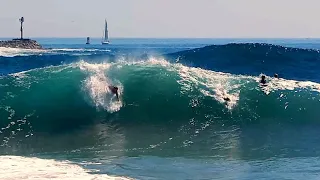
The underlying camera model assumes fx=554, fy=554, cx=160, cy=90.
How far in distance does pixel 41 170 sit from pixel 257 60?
29880 millimetres

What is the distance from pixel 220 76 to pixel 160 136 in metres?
6.66

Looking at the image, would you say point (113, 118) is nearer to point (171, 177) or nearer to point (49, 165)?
point (49, 165)

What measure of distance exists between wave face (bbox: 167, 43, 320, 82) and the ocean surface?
46.0ft

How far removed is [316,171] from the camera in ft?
37.6

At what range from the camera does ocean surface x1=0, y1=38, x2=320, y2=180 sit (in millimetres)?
11797

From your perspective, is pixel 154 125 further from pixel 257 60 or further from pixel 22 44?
pixel 22 44

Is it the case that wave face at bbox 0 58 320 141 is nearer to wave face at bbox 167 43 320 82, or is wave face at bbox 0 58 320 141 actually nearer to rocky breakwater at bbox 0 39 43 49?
wave face at bbox 167 43 320 82

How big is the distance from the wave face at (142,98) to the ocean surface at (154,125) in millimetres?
34

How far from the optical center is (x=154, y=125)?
17188 mm

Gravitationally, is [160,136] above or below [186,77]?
below

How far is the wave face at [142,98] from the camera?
17.8m

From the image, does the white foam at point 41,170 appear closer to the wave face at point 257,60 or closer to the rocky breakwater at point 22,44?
the wave face at point 257,60

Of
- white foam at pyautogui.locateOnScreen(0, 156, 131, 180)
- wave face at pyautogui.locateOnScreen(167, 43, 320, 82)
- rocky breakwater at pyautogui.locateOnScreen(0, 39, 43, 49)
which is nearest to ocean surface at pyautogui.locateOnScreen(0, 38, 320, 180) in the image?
white foam at pyautogui.locateOnScreen(0, 156, 131, 180)

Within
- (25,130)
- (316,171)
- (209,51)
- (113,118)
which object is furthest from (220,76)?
(209,51)
